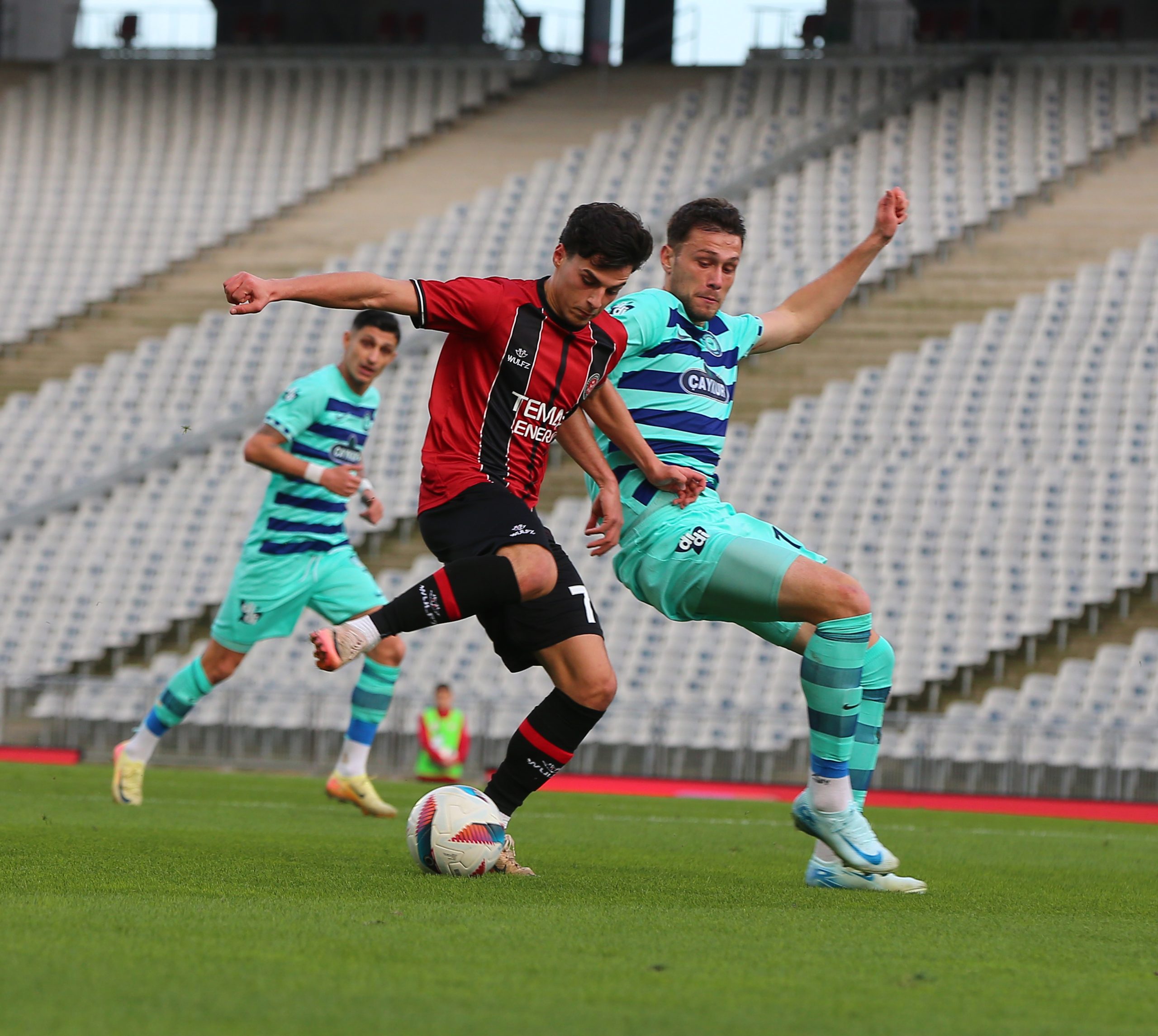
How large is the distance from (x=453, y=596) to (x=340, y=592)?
3.71m

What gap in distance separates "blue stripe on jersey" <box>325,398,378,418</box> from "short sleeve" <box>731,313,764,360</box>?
2.95m

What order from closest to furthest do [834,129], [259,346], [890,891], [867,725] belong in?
[890,891] < [867,725] < [259,346] < [834,129]

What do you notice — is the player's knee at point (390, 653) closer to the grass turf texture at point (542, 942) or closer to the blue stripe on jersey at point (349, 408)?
the blue stripe on jersey at point (349, 408)

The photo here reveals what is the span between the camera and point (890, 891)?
Result: 15.6 feet

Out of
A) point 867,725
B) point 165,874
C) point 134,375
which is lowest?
point 165,874

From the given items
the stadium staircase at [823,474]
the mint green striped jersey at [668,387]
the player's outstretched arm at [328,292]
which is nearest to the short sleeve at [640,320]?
the mint green striped jersey at [668,387]

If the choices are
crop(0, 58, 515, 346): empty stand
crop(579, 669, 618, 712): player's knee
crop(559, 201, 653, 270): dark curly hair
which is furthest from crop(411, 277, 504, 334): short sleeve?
crop(0, 58, 515, 346): empty stand

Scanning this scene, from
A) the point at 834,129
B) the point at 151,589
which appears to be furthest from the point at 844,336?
the point at 151,589

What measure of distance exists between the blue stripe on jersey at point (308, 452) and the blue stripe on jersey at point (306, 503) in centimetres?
21

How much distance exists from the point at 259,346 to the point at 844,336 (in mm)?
7729

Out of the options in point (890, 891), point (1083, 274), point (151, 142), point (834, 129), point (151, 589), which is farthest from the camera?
point (151, 142)

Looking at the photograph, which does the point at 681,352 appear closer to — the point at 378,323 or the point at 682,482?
the point at 682,482

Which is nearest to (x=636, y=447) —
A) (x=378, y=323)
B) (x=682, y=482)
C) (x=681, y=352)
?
(x=682, y=482)

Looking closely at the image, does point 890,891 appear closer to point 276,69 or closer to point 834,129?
point 834,129
